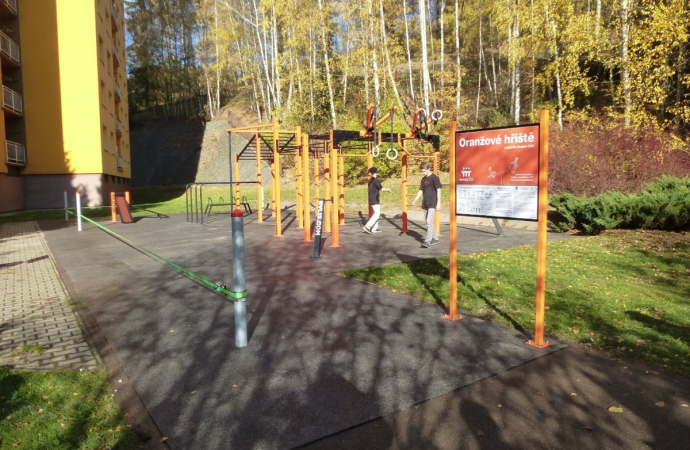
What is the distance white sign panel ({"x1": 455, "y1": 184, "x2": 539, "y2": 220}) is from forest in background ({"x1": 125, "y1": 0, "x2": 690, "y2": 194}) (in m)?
12.5

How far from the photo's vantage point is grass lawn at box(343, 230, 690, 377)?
465cm

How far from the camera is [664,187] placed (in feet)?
40.2

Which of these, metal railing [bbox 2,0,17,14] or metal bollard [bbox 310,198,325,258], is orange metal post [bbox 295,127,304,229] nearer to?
metal bollard [bbox 310,198,325,258]

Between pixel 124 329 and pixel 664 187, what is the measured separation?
508 inches

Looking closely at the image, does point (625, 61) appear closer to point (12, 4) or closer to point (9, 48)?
point (9, 48)

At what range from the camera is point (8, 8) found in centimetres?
2425

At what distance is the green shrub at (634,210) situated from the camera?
10.8 metres

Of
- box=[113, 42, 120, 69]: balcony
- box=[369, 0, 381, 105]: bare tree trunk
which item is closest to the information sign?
box=[369, 0, 381, 105]: bare tree trunk

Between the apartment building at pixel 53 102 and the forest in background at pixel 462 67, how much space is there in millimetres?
12618

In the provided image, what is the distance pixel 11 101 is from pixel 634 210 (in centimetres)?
2796

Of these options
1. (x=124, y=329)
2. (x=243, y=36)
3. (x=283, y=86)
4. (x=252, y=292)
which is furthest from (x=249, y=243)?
(x=243, y=36)

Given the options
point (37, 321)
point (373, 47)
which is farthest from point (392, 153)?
point (373, 47)

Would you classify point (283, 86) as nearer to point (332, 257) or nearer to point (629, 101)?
point (629, 101)

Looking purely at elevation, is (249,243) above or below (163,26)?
below
